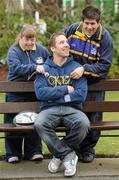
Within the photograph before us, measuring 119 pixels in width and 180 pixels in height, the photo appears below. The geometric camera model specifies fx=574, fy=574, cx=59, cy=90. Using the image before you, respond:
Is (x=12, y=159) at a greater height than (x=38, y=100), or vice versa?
(x=38, y=100)

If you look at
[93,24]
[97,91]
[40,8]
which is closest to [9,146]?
[97,91]

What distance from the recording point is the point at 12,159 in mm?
6551

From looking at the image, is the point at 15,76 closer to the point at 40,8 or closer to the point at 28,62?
the point at 28,62

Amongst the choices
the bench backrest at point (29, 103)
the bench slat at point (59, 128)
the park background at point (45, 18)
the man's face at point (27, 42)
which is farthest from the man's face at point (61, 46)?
the park background at point (45, 18)

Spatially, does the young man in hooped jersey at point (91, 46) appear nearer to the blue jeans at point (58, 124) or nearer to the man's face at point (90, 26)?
the man's face at point (90, 26)

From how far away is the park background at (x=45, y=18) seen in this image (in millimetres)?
15613

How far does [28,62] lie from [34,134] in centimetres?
83

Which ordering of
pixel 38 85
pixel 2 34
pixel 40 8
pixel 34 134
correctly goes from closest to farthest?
pixel 38 85 → pixel 34 134 → pixel 2 34 → pixel 40 8

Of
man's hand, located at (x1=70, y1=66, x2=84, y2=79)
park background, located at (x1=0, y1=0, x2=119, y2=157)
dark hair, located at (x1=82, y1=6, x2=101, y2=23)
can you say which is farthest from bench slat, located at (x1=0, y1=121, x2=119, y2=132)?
park background, located at (x1=0, y1=0, x2=119, y2=157)

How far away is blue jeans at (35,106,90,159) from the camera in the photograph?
602 cm

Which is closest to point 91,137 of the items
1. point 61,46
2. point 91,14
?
point 61,46

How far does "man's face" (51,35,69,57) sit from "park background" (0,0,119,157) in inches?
281

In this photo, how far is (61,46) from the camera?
623 centimetres

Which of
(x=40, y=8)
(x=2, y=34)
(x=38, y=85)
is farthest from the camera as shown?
(x=40, y=8)
